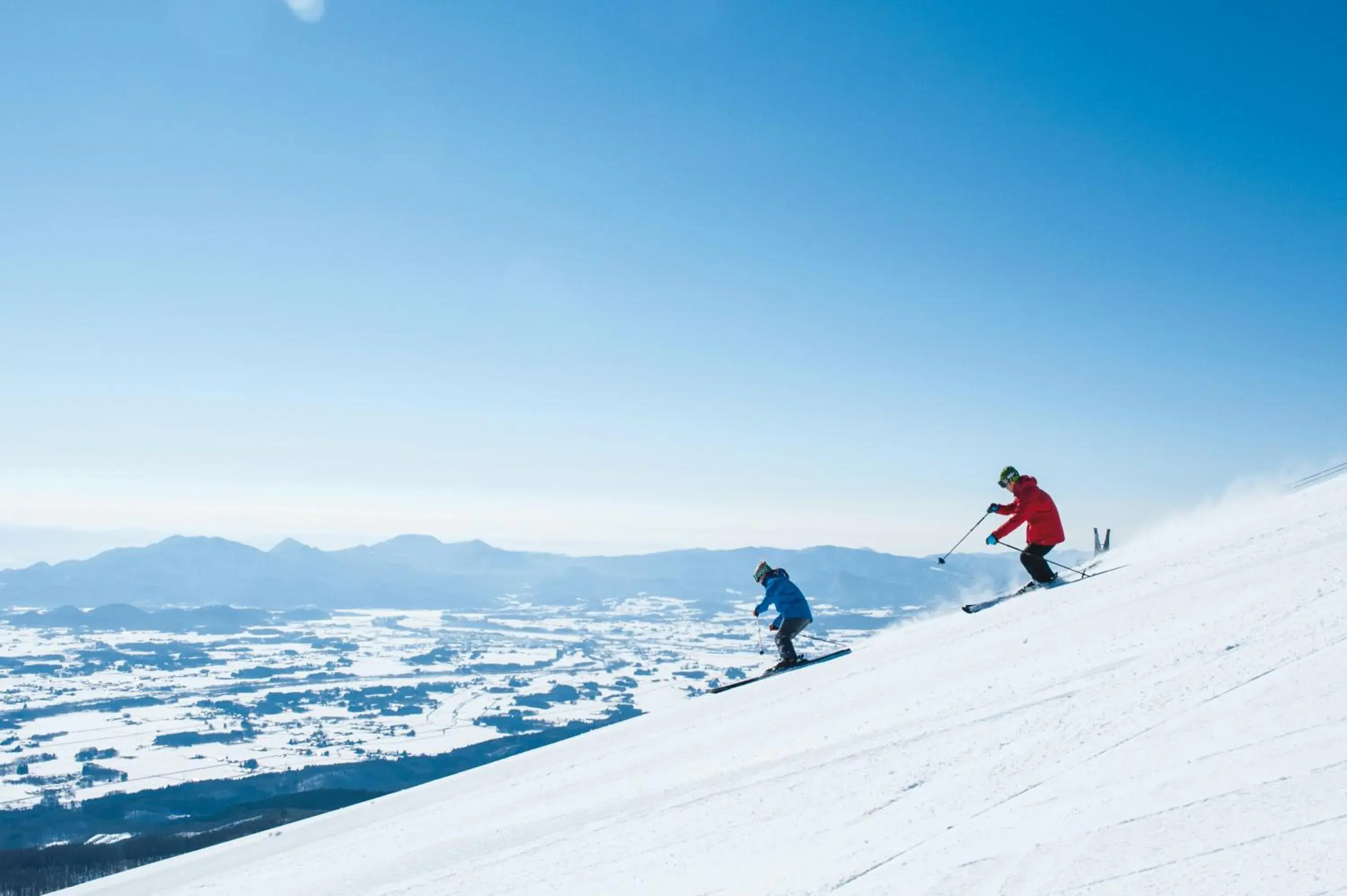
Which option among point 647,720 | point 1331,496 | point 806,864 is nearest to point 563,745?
point 647,720

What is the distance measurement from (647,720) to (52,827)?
6764 cm

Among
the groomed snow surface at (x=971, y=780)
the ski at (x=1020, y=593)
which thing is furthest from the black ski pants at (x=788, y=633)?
the ski at (x=1020, y=593)

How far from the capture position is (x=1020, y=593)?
1222 cm

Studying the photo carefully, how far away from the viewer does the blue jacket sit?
13.1 meters

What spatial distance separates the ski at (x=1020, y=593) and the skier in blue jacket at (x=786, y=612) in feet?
8.45

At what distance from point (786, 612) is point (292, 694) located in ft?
422

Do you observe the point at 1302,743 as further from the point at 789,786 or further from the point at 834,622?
the point at 834,622

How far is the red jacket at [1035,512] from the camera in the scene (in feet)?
41.4

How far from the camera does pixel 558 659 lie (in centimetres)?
14950

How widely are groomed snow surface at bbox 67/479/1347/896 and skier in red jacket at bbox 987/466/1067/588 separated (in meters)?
1.58

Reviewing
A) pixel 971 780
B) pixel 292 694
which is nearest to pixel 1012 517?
pixel 971 780

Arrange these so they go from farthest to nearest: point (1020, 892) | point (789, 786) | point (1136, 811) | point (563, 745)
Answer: point (563, 745)
point (789, 786)
point (1136, 811)
point (1020, 892)

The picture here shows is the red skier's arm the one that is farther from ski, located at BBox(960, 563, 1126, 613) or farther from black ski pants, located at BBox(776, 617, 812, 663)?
black ski pants, located at BBox(776, 617, 812, 663)

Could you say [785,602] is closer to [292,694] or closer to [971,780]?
[971,780]
